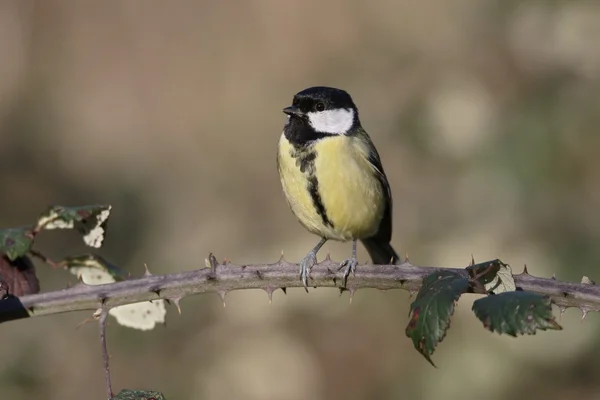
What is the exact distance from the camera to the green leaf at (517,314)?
5.86 ft

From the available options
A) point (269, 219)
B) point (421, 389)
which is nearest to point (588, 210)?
point (421, 389)

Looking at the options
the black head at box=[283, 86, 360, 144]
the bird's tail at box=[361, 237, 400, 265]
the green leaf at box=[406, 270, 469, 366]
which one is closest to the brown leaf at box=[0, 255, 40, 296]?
the green leaf at box=[406, 270, 469, 366]

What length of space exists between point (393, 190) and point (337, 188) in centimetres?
337

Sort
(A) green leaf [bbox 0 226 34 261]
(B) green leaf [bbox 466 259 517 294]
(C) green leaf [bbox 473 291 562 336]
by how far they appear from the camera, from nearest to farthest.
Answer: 1. (C) green leaf [bbox 473 291 562 336]
2. (B) green leaf [bbox 466 259 517 294]
3. (A) green leaf [bbox 0 226 34 261]

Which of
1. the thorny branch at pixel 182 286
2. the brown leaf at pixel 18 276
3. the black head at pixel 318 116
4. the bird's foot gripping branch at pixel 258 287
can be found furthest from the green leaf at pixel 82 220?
the black head at pixel 318 116

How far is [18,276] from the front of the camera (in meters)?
2.45

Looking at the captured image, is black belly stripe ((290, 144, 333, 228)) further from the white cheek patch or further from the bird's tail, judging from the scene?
the bird's tail

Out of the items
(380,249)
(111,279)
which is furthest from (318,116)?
(111,279)

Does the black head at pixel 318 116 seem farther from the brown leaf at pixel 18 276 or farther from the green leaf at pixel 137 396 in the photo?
the green leaf at pixel 137 396

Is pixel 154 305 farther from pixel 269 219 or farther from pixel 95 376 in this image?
pixel 269 219

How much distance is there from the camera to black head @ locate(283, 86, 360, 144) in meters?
3.95

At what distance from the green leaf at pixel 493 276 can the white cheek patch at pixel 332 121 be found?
186 cm

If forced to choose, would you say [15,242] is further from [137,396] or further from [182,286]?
[137,396]

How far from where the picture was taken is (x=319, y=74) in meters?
9.61
